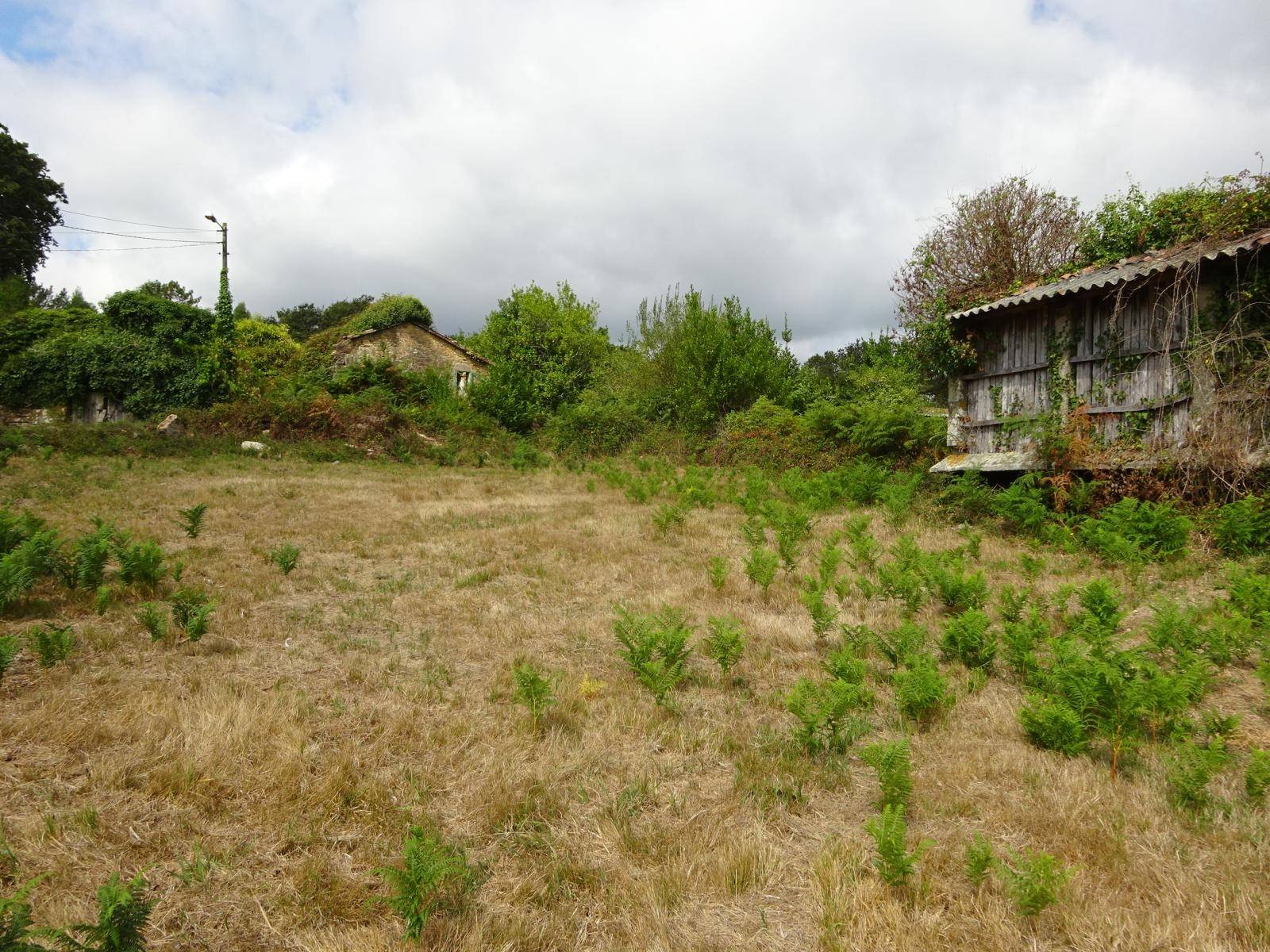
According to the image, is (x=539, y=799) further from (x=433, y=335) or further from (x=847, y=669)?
(x=433, y=335)

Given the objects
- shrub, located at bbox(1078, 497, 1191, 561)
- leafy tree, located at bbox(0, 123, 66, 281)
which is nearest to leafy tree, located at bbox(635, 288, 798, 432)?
shrub, located at bbox(1078, 497, 1191, 561)

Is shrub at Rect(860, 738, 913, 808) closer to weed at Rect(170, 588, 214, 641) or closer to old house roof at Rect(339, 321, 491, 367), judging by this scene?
weed at Rect(170, 588, 214, 641)

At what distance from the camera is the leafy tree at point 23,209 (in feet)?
117

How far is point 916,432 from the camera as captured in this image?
1459 cm

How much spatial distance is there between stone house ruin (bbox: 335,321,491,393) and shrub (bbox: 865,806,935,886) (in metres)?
25.4

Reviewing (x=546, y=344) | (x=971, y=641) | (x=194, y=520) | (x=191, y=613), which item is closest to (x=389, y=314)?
(x=546, y=344)

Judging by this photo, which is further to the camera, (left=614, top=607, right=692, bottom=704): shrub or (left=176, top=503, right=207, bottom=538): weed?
(left=176, top=503, right=207, bottom=538): weed

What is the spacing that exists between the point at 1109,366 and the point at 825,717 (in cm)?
941

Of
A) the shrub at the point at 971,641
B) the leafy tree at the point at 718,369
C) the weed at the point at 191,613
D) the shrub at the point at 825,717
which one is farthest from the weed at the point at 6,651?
the leafy tree at the point at 718,369

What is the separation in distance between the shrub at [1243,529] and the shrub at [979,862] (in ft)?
23.8

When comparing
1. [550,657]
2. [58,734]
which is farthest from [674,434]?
[58,734]

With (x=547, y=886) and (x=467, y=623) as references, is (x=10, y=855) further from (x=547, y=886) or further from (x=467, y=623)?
(x=467, y=623)

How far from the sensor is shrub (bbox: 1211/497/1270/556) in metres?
7.49

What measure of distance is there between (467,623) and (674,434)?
16831 mm
